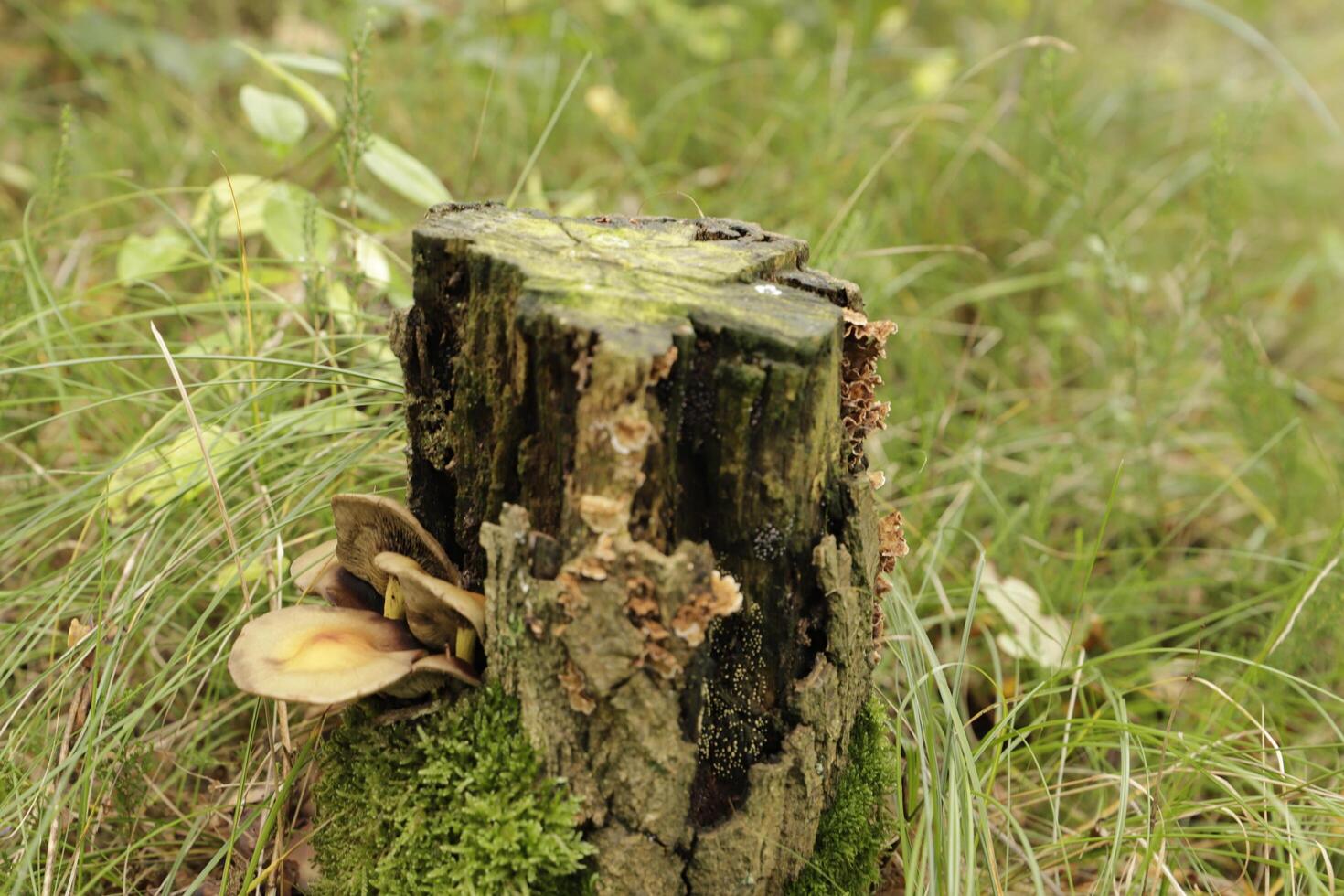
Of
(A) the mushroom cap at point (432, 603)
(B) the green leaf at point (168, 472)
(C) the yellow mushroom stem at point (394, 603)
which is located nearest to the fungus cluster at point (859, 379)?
(A) the mushroom cap at point (432, 603)

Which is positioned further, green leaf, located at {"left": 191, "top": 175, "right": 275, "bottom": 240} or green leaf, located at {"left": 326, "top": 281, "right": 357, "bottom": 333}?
green leaf, located at {"left": 191, "top": 175, "right": 275, "bottom": 240}

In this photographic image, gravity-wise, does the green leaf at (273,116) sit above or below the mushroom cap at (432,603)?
above

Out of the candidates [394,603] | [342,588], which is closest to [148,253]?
[342,588]

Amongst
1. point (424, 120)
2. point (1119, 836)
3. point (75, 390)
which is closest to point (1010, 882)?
point (1119, 836)

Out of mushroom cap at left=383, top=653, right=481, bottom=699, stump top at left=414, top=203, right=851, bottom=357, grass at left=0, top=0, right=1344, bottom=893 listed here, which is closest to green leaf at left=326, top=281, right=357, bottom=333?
grass at left=0, top=0, right=1344, bottom=893

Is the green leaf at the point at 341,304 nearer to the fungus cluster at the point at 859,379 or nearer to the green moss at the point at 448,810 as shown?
the green moss at the point at 448,810

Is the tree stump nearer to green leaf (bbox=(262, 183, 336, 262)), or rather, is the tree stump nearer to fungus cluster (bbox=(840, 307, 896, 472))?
fungus cluster (bbox=(840, 307, 896, 472))
